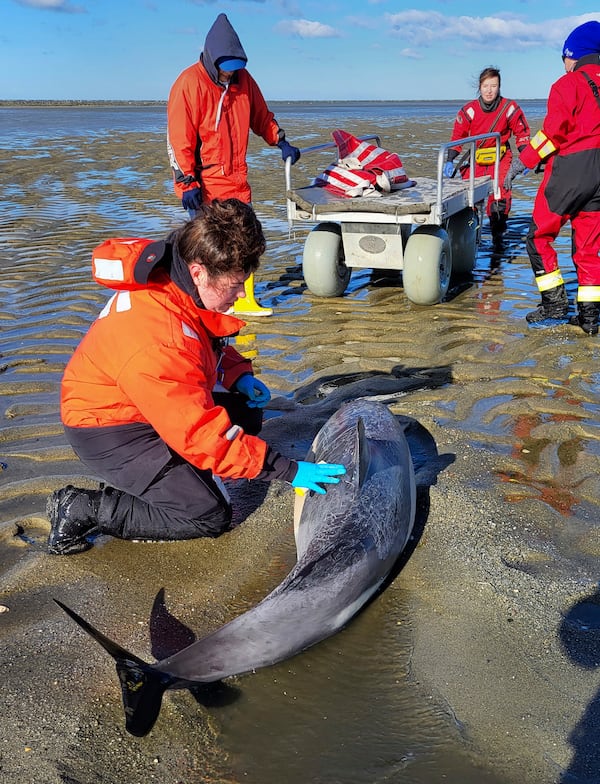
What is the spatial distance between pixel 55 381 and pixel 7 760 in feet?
12.0

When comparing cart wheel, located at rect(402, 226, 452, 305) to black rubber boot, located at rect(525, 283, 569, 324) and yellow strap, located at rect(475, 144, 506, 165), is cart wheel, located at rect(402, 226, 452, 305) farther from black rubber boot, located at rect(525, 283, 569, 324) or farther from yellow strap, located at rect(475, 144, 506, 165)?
yellow strap, located at rect(475, 144, 506, 165)

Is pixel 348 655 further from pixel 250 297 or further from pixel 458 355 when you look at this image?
pixel 250 297

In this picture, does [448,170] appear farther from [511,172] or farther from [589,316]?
[589,316]

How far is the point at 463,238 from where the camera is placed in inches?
340

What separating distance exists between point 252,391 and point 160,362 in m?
1.22

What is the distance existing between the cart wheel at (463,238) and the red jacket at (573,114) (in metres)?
2.01

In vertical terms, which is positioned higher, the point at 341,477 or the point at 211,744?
the point at 341,477

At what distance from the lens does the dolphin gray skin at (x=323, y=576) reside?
2.49 meters

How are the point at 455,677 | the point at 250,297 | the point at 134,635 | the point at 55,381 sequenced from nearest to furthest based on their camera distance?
1. the point at 455,677
2. the point at 134,635
3. the point at 55,381
4. the point at 250,297

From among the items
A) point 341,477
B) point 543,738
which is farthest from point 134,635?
point 543,738

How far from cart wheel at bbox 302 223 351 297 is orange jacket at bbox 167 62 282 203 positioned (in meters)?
0.97

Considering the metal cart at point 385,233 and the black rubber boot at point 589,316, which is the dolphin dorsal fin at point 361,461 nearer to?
the black rubber boot at point 589,316

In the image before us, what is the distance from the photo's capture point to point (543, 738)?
253cm

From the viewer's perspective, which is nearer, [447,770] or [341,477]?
[447,770]
